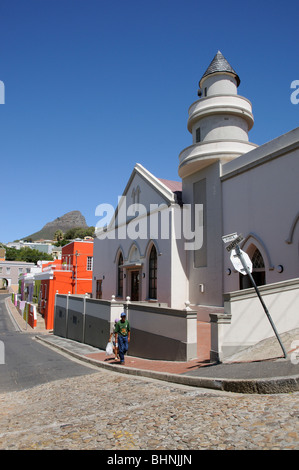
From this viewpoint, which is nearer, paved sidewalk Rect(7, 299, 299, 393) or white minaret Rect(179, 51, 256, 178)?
paved sidewalk Rect(7, 299, 299, 393)

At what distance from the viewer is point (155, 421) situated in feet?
18.3

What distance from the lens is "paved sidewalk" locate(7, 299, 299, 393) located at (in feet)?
20.8

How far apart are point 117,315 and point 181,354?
5.70 metres

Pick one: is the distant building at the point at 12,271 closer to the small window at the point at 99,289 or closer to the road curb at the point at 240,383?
the small window at the point at 99,289

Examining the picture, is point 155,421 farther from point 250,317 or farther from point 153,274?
point 153,274

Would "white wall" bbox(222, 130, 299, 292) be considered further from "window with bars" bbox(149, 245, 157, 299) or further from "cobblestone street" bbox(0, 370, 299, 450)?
"cobblestone street" bbox(0, 370, 299, 450)

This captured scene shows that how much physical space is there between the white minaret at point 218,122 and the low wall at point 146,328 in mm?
7523

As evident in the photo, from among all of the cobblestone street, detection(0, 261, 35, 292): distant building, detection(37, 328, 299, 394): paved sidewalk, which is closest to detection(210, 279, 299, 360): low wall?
detection(37, 328, 299, 394): paved sidewalk

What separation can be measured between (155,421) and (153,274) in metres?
14.1

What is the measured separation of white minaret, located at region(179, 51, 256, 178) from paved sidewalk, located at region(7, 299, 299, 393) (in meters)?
8.41

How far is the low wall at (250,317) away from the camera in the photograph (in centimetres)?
890

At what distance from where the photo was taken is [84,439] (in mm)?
5145

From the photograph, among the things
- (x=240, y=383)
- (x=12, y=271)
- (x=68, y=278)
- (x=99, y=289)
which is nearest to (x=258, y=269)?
(x=240, y=383)

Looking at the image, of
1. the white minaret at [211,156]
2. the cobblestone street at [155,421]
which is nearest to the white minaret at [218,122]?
the white minaret at [211,156]
